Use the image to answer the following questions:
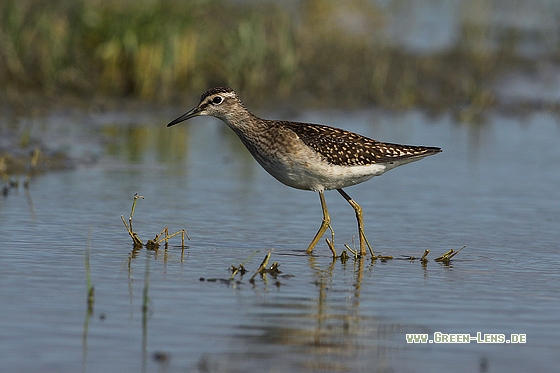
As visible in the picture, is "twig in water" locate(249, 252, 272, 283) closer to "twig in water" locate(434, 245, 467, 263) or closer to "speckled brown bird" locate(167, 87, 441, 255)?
"speckled brown bird" locate(167, 87, 441, 255)

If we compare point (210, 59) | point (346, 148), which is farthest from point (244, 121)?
point (210, 59)

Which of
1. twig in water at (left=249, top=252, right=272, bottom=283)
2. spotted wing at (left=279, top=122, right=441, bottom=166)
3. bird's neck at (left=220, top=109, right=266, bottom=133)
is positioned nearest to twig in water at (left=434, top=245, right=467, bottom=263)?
spotted wing at (left=279, top=122, right=441, bottom=166)

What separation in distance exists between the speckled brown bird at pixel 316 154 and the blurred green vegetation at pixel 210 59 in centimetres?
800

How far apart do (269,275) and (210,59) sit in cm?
1135

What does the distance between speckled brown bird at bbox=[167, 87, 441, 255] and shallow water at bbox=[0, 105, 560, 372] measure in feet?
1.87

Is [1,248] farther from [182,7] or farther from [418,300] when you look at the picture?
[182,7]

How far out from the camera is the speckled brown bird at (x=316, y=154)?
332 inches

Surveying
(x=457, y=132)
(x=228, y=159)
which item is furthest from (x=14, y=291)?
(x=457, y=132)

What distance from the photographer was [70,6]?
17.3m

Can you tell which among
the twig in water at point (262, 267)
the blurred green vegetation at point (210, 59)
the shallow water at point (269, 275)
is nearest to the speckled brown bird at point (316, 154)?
the shallow water at point (269, 275)

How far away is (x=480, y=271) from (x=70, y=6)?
451 inches

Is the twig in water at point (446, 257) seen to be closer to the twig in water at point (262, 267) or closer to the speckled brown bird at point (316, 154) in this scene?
the speckled brown bird at point (316, 154)

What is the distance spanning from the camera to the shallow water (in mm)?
5348

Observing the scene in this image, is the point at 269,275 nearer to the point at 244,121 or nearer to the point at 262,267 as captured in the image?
the point at 262,267
